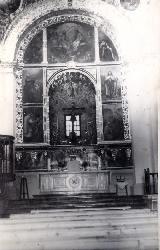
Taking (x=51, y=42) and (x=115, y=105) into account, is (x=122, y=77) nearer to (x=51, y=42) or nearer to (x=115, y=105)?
(x=115, y=105)

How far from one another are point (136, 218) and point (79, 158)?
2358 millimetres

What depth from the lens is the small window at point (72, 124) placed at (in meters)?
7.93

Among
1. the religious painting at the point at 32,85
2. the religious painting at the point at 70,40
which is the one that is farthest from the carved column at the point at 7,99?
the religious painting at the point at 70,40

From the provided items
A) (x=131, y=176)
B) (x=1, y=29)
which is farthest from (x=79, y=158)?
(x=1, y=29)

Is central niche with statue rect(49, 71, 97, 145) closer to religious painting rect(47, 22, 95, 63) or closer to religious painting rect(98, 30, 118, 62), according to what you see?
religious painting rect(47, 22, 95, 63)

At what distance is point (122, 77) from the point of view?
759cm

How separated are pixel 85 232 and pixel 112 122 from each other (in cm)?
323

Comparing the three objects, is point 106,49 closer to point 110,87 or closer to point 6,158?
point 110,87

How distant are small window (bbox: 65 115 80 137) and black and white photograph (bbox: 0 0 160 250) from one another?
0.02 metres

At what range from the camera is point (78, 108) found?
7.96 m

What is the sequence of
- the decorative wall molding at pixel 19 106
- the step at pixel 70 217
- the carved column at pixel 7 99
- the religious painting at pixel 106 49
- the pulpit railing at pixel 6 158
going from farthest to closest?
the religious painting at pixel 106 49 → the decorative wall molding at pixel 19 106 → the carved column at pixel 7 99 → the pulpit railing at pixel 6 158 → the step at pixel 70 217

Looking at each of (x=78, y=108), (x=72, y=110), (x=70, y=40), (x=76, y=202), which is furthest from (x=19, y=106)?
(x=76, y=202)

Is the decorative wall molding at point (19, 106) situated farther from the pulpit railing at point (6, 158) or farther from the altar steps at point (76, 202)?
the altar steps at point (76, 202)

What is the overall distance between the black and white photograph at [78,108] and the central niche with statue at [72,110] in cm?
2
